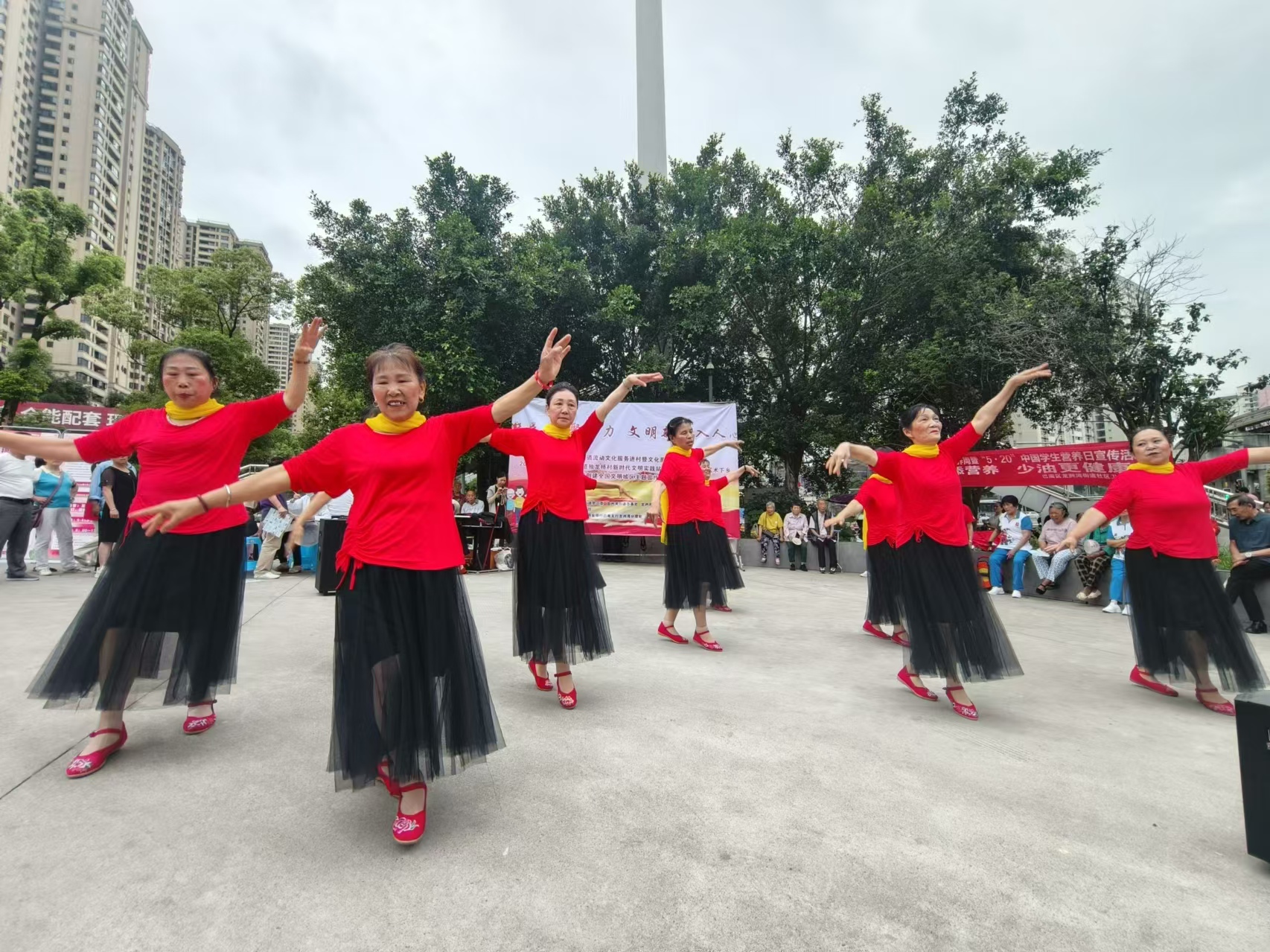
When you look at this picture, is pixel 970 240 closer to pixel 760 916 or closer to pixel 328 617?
pixel 328 617

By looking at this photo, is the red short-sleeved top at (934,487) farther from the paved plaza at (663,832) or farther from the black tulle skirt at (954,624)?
the paved plaza at (663,832)

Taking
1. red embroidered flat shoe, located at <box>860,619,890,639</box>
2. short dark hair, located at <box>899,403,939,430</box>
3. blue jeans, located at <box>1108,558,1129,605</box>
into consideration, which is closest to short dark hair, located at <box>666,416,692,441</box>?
short dark hair, located at <box>899,403,939,430</box>

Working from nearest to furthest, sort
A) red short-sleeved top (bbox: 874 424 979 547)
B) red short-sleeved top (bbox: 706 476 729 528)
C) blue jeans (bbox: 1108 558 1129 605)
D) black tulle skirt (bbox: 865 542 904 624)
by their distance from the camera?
red short-sleeved top (bbox: 874 424 979 547), black tulle skirt (bbox: 865 542 904 624), red short-sleeved top (bbox: 706 476 729 528), blue jeans (bbox: 1108 558 1129 605)

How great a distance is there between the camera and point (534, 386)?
251cm

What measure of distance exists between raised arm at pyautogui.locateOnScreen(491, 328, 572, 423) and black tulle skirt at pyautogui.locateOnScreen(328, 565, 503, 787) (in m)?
0.61

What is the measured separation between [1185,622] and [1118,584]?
4435 millimetres

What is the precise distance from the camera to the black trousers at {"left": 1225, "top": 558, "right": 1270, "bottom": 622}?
6.34 metres

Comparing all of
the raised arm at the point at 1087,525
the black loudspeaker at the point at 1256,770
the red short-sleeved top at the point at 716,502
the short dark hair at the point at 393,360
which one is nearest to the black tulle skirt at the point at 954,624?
the raised arm at the point at 1087,525

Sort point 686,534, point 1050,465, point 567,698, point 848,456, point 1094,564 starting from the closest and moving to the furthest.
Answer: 1. point 848,456
2. point 567,698
3. point 686,534
4. point 1094,564
5. point 1050,465

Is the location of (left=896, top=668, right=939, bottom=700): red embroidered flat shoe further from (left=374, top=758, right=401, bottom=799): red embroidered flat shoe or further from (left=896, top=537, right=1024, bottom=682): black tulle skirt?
(left=374, top=758, right=401, bottom=799): red embroidered flat shoe

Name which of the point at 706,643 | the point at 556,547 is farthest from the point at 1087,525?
the point at 556,547

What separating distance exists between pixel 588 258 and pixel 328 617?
12948 millimetres

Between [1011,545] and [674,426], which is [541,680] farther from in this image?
[1011,545]

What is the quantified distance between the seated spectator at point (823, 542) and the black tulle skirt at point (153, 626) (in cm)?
1033
